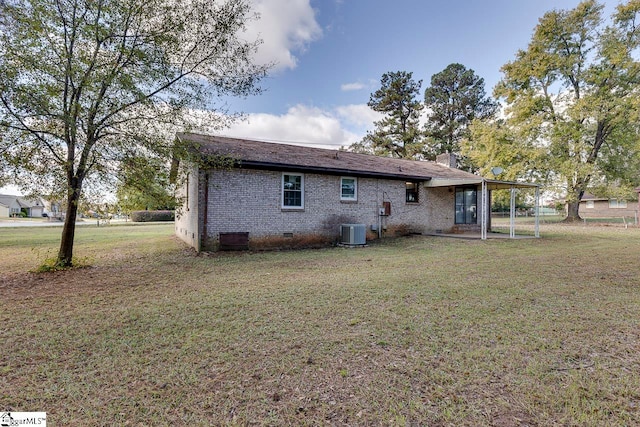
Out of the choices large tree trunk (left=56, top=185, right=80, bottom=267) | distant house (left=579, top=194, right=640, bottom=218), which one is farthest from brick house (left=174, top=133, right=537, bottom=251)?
distant house (left=579, top=194, right=640, bottom=218)

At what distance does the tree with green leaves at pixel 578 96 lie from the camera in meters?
20.5

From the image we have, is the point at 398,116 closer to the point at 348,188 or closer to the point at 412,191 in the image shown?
the point at 412,191

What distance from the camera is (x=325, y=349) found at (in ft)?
9.99

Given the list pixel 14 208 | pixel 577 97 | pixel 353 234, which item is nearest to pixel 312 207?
pixel 353 234

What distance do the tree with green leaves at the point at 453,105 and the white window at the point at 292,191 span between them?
25745 mm

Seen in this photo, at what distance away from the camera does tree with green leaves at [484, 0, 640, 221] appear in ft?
67.3

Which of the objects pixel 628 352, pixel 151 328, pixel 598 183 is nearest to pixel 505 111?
pixel 598 183

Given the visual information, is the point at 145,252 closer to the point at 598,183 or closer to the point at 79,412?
the point at 79,412

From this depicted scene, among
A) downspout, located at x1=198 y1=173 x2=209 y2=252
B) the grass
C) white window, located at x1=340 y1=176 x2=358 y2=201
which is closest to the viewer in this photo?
the grass

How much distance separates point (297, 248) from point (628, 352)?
8778 millimetres

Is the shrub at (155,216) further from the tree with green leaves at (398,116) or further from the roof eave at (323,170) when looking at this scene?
the roof eave at (323,170)

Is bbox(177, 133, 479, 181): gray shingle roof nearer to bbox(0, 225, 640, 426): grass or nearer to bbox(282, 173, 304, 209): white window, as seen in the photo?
bbox(282, 173, 304, 209): white window

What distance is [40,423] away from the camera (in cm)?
206

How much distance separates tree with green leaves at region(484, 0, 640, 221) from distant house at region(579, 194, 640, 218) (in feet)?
45.8
